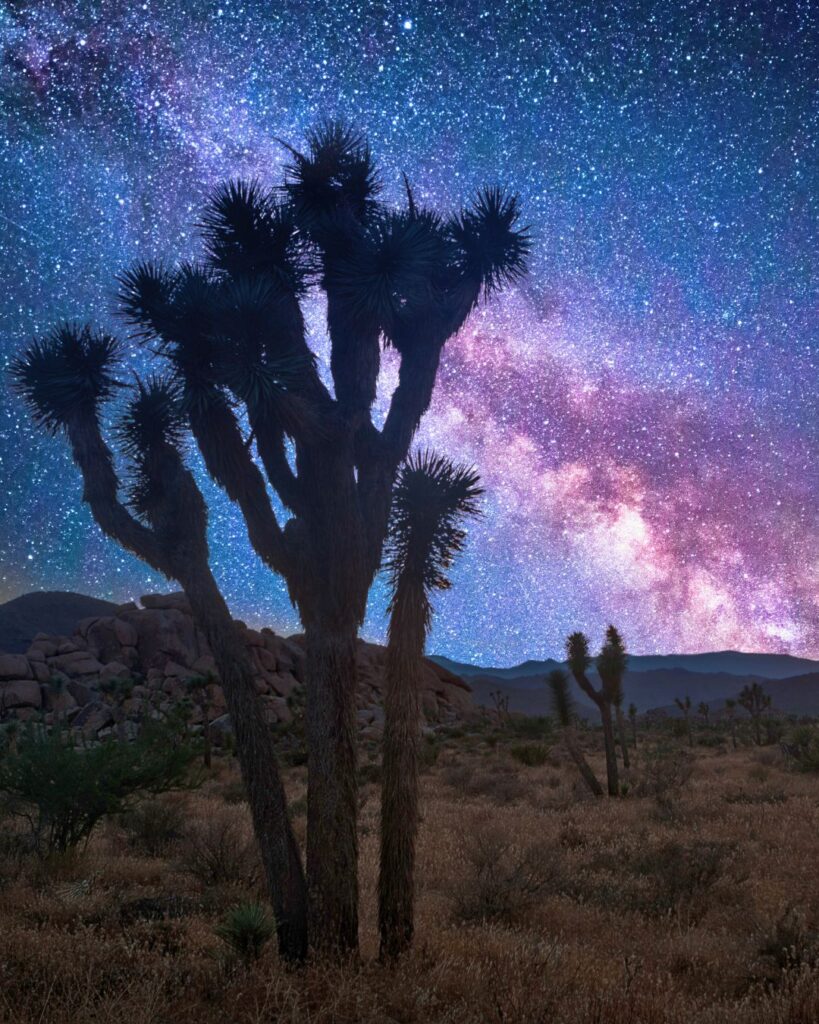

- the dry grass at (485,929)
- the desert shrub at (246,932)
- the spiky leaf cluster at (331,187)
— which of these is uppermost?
the spiky leaf cluster at (331,187)

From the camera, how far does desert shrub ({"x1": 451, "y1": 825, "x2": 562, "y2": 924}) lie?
8.09m

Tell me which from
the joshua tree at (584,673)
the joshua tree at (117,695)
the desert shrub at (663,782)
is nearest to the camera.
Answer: the desert shrub at (663,782)

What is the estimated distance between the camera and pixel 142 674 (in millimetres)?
52625

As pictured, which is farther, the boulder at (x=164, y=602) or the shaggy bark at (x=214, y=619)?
the boulder at (x=164, y=602)

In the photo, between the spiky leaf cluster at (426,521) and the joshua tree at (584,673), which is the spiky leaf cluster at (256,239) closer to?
the spiky leaf cluster at (426,521)

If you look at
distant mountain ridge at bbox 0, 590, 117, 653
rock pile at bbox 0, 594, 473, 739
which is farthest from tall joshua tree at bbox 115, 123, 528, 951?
distant mountain ridge at bbox 0, 590, 117, 653

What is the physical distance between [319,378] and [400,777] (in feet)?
14.9

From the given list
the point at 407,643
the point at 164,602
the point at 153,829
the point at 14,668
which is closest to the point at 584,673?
the point at 153,829

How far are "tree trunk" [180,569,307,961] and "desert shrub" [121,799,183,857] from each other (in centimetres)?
583

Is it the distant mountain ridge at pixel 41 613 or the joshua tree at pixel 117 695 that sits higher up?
the distant mountain ridge at pixel 41 613

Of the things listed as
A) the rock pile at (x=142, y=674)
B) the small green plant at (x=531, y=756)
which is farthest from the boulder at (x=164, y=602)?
the small green plant at (x=531, y=756)

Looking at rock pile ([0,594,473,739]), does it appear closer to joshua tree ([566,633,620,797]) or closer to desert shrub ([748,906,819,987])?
joshua tree ([566,633,620,797])

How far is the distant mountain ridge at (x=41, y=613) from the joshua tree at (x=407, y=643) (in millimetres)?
72818

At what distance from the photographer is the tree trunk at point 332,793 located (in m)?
6.52
